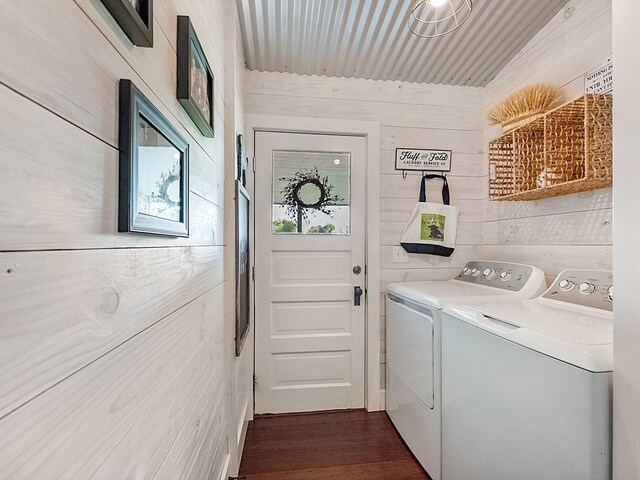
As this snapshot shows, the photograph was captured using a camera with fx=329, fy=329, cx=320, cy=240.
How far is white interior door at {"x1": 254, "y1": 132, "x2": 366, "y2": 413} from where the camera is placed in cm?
234

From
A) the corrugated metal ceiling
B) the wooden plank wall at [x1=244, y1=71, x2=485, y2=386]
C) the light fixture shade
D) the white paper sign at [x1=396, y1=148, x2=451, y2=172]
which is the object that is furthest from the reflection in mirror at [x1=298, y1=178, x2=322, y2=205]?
the light fixture shade

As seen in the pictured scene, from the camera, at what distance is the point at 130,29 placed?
58cm

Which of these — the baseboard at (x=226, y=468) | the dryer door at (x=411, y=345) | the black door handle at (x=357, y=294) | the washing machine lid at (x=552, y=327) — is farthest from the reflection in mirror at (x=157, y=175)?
the black door handle at (x=357, y=294)

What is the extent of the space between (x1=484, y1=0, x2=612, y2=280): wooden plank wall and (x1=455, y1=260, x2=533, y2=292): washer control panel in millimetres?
163

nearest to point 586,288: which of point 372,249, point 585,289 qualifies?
point 585,289

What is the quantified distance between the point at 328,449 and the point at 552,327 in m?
1.49

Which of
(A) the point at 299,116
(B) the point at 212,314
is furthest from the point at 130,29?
(A) the point at 299,116

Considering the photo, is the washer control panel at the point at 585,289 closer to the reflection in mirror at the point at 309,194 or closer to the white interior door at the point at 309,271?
the white interior door at the point at 309,271

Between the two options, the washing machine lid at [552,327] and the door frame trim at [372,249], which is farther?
the door frame trim at [372,249]

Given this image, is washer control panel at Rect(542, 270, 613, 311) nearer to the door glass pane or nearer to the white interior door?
the white interior door

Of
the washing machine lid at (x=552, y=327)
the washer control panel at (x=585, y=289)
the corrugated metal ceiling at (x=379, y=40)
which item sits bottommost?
the washing machine lid at (x=552, y=327)

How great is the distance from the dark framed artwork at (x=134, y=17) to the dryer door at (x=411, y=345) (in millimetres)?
1600

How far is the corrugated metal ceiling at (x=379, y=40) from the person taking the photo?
1.77m

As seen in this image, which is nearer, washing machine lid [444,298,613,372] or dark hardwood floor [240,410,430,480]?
washing machine lid [444,298,613,372]
